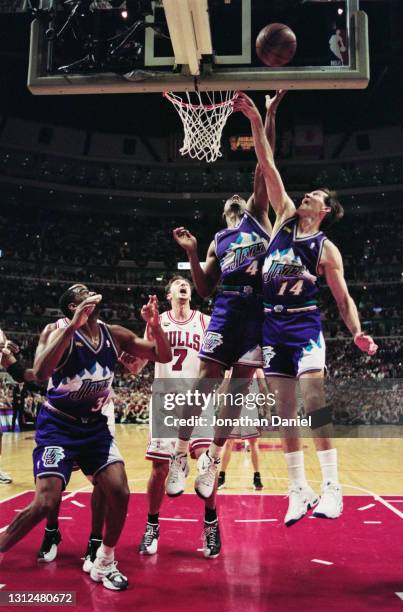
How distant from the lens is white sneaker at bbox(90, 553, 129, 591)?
424cm

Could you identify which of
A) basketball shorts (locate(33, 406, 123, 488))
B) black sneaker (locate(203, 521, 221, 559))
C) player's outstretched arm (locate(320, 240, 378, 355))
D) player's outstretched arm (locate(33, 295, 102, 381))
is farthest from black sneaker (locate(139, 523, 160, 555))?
player's outstretched arm (locate(320, 240, 378, 355))

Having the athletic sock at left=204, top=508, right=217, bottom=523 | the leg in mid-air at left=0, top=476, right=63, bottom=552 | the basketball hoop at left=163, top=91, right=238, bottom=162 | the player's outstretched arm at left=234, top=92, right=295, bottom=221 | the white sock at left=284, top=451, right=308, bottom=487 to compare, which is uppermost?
the basketball hoop at left=163, top=91, right=238, bottom=162

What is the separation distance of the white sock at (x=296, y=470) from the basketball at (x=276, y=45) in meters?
3.33

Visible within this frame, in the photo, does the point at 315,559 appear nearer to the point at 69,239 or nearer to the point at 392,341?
the point at 392,341

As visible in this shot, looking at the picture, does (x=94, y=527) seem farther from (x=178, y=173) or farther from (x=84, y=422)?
(x=178, y=173)

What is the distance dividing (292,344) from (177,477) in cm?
156

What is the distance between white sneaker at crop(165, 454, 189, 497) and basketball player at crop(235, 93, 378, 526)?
1.05 meters

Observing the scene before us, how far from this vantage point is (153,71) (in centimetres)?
526

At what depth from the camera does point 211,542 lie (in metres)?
5.20

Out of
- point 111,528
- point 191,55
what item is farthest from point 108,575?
point 191,55

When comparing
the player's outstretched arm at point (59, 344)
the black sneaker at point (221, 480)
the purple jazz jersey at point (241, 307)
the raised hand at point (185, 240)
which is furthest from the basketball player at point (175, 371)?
the black sneaker at point (221, 480)

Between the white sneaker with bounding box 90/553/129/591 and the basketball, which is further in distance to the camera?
the basketball

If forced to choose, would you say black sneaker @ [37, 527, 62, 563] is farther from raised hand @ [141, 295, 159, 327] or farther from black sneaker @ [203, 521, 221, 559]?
raised hand @ [141, 295, 159, 327]

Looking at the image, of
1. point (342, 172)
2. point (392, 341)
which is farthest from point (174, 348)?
point (342, 172)
